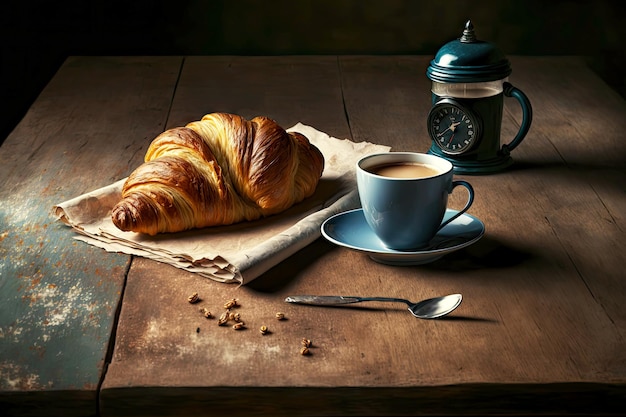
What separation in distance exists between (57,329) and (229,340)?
0.23 m

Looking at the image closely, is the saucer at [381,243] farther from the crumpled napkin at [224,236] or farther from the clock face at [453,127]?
the clock face at [453,127]

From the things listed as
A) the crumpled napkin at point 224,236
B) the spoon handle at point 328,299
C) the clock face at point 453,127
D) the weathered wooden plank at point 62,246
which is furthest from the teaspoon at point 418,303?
the clock face at point 453,127

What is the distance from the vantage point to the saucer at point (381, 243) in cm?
118

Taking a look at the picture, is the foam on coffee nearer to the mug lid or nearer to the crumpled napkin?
the crumpled napkin

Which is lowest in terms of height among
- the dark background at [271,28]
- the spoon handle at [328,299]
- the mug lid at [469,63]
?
the dark background at [271,28]

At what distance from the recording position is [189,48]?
3312mm

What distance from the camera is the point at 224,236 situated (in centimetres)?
133

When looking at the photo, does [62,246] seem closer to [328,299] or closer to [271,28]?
[328,299]

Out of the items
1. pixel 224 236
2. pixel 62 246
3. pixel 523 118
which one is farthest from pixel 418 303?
pixel 523 118

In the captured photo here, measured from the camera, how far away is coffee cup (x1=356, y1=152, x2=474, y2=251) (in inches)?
45.9

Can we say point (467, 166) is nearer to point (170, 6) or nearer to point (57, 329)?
point (57, 329)

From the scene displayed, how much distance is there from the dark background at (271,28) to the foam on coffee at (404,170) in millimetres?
2130

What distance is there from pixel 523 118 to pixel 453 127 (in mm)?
155

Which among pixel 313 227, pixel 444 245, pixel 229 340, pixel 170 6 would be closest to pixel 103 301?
pixel 229 340
